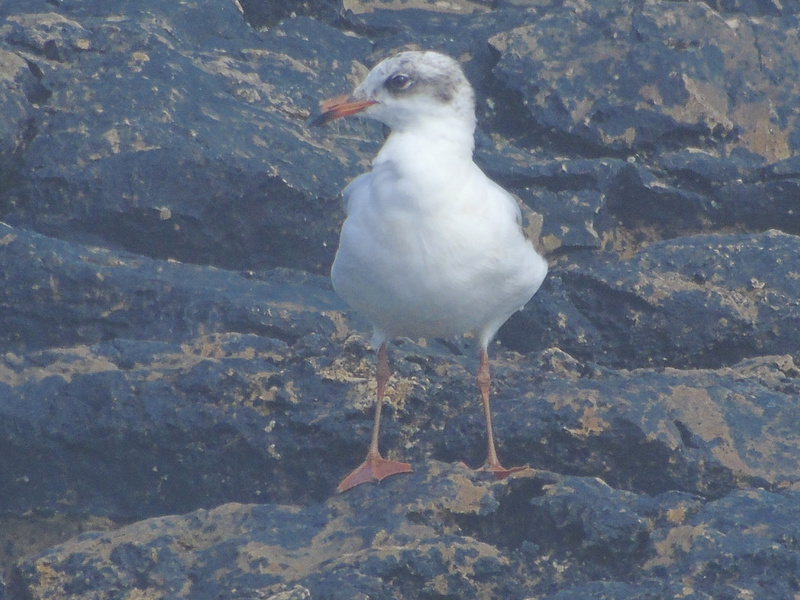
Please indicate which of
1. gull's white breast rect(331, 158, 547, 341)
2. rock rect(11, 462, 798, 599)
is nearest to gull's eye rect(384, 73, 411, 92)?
gull's white breast rect(331, 158, 547, 341)

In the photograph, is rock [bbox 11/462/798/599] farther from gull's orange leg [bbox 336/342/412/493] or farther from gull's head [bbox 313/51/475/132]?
gull's head [bbox 313/51/475/132]

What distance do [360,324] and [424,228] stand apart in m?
2.83

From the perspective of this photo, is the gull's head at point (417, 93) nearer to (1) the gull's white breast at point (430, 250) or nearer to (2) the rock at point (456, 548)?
(1) the gull's white breast at point (430, 250)

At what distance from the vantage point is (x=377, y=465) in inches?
236

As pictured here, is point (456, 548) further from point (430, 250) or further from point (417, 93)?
point (417, 93)

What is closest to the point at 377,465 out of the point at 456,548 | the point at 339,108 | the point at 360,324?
the point at 456,548

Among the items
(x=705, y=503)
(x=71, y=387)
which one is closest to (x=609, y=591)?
(x=705, y=503)

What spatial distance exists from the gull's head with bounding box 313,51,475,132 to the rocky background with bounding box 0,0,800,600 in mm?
1637

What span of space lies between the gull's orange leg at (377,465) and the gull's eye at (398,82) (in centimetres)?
170

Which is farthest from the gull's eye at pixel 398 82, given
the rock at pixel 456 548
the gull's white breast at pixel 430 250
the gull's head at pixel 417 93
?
the rock at pixel 456 548

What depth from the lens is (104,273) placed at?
26.9 ft

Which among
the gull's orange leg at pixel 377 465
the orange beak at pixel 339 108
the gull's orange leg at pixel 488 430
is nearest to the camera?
the gull's orange leg at pixel 488 430

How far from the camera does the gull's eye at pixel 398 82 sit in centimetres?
604

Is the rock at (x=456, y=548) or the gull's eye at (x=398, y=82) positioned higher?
the gull's eye at (x=398, y=82)
